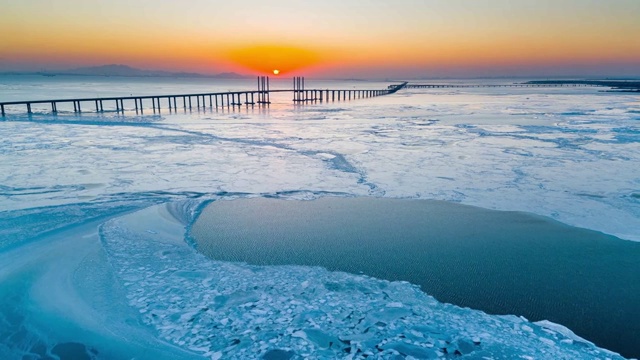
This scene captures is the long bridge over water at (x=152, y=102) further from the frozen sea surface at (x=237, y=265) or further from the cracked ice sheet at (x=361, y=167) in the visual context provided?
the frozen sea surface at (x=237, y=265)

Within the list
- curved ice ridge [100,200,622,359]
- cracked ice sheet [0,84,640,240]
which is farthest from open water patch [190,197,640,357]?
cracked ice sheet [0,84,640,240]

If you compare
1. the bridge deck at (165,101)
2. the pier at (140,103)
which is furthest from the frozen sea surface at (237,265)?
the pier at (140,103)

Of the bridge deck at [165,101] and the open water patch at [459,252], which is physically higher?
the bridge deck at [165,101]

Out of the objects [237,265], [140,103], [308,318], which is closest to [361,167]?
[237,265]

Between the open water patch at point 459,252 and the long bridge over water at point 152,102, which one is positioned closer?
the open water patch at point 459,252

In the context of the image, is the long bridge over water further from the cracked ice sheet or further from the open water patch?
the open water patch

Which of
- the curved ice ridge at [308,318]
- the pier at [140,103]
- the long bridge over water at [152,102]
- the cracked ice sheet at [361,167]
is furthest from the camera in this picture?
the long bridge over water at [152,102]
